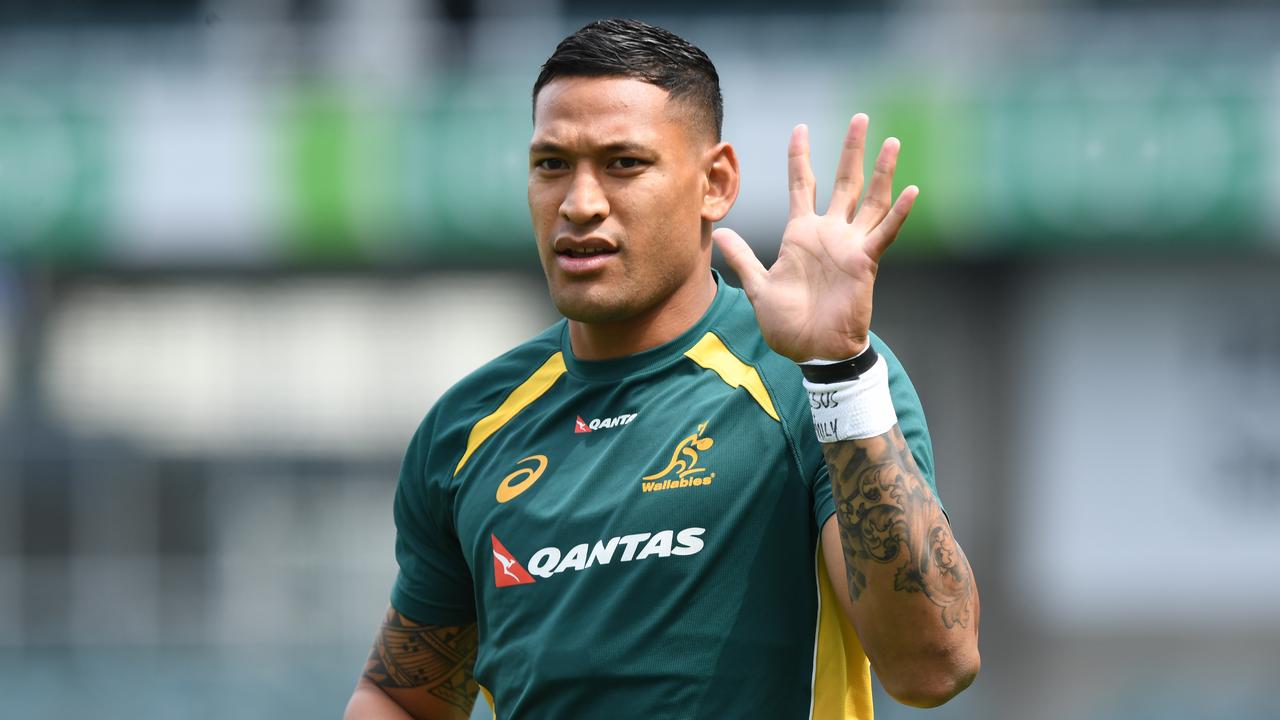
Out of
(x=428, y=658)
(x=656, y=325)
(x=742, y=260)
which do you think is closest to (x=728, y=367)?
(x=656, y=325)

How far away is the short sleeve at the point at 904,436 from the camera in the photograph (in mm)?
2764

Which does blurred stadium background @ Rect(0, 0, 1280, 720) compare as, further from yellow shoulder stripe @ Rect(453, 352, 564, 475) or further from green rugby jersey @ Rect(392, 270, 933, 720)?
green rugby jersey @ Rect(392, 270, 933, 720)

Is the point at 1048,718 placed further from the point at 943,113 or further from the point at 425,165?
the point at 425,165

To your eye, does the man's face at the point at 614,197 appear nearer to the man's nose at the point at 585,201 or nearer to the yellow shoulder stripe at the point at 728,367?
the man's nose at the point at 585,201

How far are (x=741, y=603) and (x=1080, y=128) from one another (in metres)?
11.8

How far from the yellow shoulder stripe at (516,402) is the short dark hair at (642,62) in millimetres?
507

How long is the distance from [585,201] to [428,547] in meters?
0.80

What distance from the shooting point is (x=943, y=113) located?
46.2ft

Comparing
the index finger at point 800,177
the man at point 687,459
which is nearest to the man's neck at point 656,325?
the man at point 687,459

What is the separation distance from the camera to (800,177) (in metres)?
2.83

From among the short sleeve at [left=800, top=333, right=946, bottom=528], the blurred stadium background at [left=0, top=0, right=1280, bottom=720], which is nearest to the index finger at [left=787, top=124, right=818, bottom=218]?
the short sleeve at [left=800, top=333, right=946, bottom=528]

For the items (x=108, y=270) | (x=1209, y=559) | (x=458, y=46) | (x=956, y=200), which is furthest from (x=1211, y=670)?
(x=108, y=270)

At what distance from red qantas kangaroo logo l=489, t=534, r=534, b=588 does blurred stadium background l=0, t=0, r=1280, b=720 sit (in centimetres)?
1102

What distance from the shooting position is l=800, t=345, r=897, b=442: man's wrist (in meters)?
2.64
